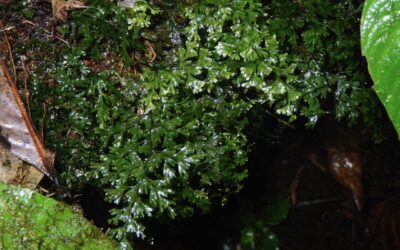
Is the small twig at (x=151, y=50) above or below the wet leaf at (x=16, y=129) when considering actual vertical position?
above

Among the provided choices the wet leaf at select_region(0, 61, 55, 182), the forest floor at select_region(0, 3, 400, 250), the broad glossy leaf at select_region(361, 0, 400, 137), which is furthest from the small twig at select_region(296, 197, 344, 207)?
the wet leaf at select_region(0, 61, 55, 182)

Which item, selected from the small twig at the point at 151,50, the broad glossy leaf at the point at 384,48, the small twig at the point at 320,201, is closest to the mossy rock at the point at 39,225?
the small twig at the point at 151,50

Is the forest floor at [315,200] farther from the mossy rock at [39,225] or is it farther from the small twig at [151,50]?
the small twig at [151,50]

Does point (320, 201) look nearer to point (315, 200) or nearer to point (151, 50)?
point (315, 200)

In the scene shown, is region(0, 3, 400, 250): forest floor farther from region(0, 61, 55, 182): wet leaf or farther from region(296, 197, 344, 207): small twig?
region(0, 61, 55, 182): wet leaf

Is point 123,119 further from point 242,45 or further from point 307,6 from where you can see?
point 307,6
